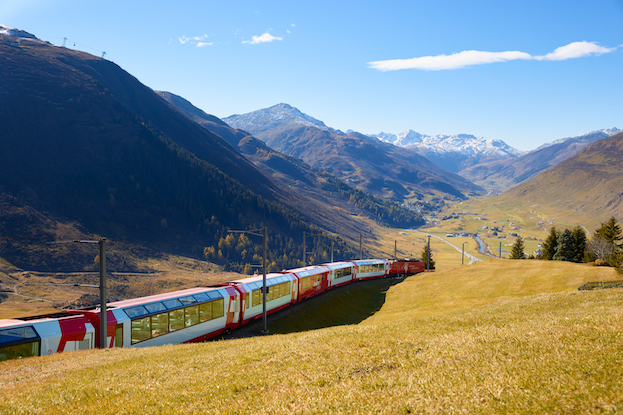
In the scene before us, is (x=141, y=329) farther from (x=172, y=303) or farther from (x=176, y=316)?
(x=172, y=303)

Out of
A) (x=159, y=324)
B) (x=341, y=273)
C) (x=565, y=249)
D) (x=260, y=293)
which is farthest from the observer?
(x=565, y=249)

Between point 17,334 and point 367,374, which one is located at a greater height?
point 367,374

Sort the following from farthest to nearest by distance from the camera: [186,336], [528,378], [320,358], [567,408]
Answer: [186,336]
[320,358]
[528,378]
[567,408]

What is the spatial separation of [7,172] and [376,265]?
561ft

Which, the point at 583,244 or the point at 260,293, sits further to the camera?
the point at 583,244

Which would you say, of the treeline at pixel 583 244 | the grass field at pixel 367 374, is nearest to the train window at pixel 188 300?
the grass field at pixel 367 374

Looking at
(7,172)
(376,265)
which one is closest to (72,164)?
(7,172)

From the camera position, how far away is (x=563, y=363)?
11.2m

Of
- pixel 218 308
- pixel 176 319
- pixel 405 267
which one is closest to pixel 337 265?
pixel 405 267

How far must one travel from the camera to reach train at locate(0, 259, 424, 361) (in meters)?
25.0

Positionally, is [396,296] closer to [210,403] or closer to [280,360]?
[280,360]

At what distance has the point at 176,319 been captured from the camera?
32781 mm

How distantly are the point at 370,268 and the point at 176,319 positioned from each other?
58174 mm

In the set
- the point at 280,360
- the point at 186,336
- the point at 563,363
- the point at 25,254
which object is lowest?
the point at 25,254
